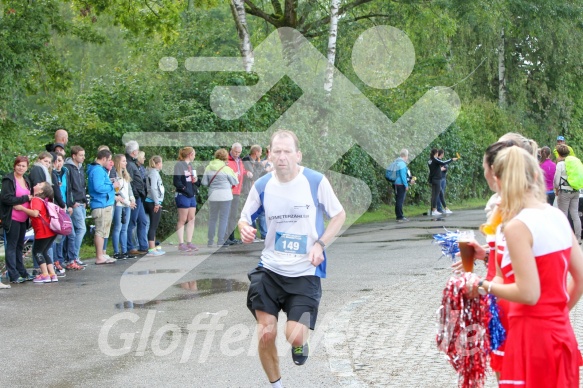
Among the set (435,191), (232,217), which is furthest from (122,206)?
(435,191)

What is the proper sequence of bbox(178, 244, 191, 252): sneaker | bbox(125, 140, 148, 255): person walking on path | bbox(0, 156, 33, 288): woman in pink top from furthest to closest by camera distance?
bbox(178, 244, 191, 252): sneaker, bbox(125, 140, 148, 255): person walking on path, bbox(0, 156, 33, 288): woman in pink top

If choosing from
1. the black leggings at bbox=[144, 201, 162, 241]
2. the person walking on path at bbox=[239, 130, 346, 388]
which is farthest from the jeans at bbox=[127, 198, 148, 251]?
the person walking on path at bbox=[239, 130, 346, 388]

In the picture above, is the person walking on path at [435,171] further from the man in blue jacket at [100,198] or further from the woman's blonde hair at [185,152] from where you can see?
the man in blue jacket at [100,198]

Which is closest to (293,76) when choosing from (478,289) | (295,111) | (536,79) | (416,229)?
(295,111)

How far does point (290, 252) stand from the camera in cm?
688

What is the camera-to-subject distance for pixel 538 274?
4.44m

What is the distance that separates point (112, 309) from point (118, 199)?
509 centimetres

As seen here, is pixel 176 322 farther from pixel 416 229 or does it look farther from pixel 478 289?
pixel 416 229

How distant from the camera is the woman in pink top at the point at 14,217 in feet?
42.8

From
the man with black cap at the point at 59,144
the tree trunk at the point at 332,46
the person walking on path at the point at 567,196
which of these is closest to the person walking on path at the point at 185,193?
the man with black cap at the point at 59,144

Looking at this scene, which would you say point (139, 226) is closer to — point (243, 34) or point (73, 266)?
point (73, 266)

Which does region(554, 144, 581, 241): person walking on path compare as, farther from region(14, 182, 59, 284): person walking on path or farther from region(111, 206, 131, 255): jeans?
region(14, 182, 59, 284): person walking on path

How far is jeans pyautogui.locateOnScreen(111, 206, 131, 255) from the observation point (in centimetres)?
1591

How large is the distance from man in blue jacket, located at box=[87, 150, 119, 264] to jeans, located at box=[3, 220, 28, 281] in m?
2.09
